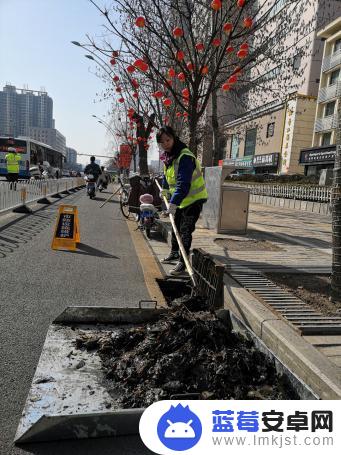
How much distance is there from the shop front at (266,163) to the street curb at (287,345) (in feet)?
116

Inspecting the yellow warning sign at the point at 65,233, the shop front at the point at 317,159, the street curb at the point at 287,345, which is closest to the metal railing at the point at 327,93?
the shop front at the point at 317,159

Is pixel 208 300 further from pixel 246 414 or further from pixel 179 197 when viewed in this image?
pixel 246 414

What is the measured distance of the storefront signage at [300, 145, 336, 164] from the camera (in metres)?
27.8

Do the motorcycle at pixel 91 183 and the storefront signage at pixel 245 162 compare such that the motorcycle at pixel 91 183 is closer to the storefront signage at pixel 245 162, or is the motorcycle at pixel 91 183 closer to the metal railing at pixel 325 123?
the metal railing at pixel 325 123

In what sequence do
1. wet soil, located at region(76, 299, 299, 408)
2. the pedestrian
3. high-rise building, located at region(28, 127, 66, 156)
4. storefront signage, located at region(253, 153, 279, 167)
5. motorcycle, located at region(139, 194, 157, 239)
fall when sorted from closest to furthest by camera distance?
wet soil, located at region(76, 299, 299, 408) < the pedestrian < motorcycle, located at region(139, 194, 157, 239) < storefront signage, located at region(253, 153, 279, 167) < high-rise building, located at region(28, 127, 66, 156)

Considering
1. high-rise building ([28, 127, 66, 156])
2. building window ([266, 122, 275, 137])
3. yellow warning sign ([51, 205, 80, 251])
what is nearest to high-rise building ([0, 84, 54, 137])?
high-rise building ([28, 127, 66, 156])

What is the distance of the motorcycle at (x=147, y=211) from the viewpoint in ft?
26.3

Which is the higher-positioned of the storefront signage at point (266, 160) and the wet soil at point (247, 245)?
the storefront signage at point (266, 160)

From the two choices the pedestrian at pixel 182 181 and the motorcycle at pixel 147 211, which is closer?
the pedestrian at pixel 182 181

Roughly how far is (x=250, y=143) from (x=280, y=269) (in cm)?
4109

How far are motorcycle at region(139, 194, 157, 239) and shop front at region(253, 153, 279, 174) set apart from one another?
3103 centimetres

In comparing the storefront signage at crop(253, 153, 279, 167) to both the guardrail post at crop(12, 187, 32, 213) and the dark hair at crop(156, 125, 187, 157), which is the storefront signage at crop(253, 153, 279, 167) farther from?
the dark hair at crop(156, 125, 187, 157)

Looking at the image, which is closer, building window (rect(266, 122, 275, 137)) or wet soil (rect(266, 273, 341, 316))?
wet soil (rect(266, 273, 341, 316))

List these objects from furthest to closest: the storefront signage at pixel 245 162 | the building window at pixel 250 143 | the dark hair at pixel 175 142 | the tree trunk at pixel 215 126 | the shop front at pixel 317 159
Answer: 1. the building window at pixel 250 143
2. the storefront signage at pixel 245 162
3. the shop front at pixel 317 159
4. the tree trunk at pixel 215 126
5. the dark hair at pixel 175 142
